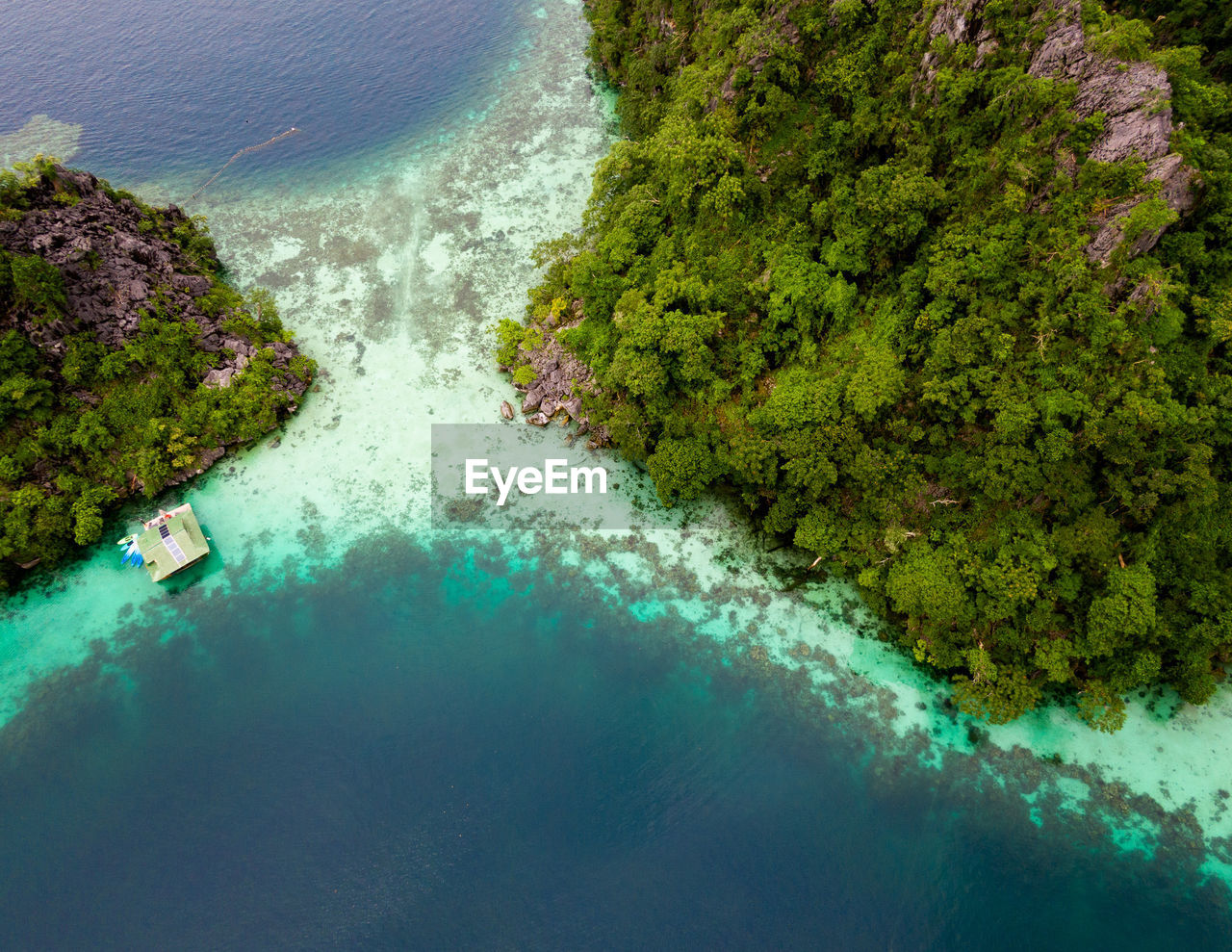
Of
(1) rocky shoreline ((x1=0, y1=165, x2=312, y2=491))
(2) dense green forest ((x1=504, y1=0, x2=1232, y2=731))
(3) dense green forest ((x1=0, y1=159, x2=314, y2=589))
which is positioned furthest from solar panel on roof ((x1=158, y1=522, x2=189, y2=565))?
(2) dense green forest ((x1=504, y1=0, x2=1232, y2=731))

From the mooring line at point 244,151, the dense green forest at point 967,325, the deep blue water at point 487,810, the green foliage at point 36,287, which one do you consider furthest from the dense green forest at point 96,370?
the dense green forest at point 967,325

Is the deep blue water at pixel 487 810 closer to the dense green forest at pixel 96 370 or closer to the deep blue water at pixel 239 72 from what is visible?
the dense green forest at pixel 96 370

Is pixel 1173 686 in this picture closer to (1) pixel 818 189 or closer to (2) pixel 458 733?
(1) pixel 818 189

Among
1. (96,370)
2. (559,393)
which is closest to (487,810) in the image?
(559,393)

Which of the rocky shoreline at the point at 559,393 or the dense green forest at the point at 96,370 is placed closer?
the dense green forest at the point at 96,370

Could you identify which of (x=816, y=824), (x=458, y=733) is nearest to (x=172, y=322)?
(x=458, y=733)

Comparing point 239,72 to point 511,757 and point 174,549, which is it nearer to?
point 174,549
